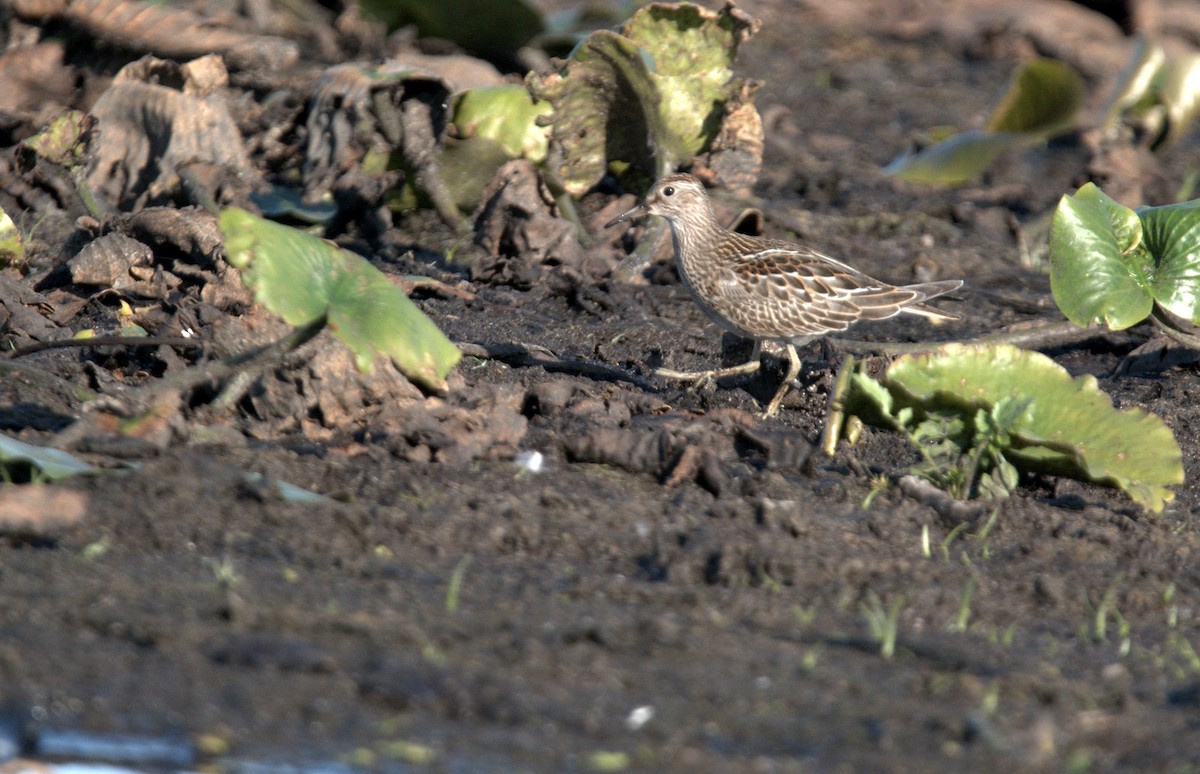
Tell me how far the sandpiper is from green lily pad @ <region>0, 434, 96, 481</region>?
2.52 meters

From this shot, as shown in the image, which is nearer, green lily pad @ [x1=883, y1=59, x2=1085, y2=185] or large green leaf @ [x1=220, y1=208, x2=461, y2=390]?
large green leaf @ [x1=220, y1=208, x2=461, y2=390]

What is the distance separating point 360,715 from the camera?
283 cm

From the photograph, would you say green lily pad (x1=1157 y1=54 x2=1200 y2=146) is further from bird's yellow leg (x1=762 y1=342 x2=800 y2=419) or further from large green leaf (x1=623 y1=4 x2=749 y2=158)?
bird's yellow leg (x1=762 y1=342 x2=800 y2=419)

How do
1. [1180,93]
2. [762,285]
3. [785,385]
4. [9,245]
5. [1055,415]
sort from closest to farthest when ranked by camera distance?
[1055,415], [785,385], [9,245], [762,285], [1180,93]

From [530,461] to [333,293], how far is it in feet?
2.46

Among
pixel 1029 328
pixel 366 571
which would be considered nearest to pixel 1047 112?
pixel 1029 328

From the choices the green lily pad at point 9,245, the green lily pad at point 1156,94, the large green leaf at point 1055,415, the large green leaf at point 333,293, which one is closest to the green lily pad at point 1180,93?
the green lily pad at point 1156,94

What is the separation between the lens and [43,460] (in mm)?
3719

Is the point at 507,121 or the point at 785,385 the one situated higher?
the point at 507,121

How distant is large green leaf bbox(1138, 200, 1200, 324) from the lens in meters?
5.40

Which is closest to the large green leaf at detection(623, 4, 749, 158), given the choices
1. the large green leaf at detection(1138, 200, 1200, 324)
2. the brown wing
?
the brown wing

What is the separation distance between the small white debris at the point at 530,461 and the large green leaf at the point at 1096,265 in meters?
2.08

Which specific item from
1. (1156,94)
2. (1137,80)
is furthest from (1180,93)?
(1137,80)

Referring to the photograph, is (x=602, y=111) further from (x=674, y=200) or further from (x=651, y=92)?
(x=674, y=200)
